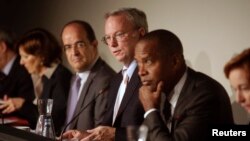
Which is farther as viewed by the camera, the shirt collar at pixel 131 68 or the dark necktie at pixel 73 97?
the dark necktie at pixel 73 97

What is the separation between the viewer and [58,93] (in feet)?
10.7

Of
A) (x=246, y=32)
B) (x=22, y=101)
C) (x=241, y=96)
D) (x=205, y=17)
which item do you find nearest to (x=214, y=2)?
(x=205, y=17)

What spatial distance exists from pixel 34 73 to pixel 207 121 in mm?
1756

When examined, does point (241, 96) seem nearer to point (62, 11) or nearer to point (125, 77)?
point (125, 77)

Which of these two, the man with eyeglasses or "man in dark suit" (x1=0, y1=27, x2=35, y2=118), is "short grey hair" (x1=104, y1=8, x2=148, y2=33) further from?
"man in dark suit" (x1=0, y1=27, x2=35, y2=118)

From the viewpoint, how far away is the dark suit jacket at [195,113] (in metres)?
2.18

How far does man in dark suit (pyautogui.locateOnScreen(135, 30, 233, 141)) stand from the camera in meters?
2.21

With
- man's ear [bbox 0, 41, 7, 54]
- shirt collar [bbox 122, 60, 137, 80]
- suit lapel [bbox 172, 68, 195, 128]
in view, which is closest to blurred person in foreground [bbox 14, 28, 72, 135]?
man's ear [bbox 0, 41, 7, 54]

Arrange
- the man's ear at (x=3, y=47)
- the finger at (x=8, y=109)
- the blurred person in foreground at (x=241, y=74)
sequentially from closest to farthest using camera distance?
1. the blurred person in foreground at (x=241, y=74)
2. the finger at (x=8, y=109)
3. the man's ear at (x=3, y=47)

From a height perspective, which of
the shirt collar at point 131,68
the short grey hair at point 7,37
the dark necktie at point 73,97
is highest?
the short grey hair at point 7,37

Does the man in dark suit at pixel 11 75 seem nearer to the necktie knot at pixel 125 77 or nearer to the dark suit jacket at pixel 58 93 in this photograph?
the dark suit jacket at pixel 58 93

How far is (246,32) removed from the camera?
8.69ft

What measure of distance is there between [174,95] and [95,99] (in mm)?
693

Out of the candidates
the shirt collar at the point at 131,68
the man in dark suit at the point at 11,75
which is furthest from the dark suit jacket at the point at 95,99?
the man in dark suit at the point at 11,75
